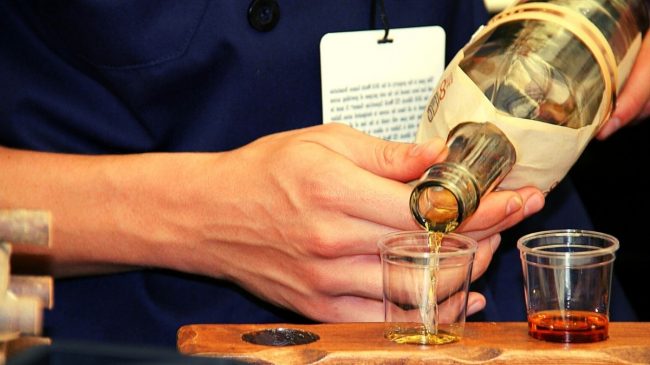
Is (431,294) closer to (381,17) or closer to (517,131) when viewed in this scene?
(517,131)

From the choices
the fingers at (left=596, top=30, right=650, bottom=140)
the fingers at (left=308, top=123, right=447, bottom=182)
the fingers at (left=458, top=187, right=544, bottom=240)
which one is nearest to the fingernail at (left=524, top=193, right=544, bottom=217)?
the fingers at (left=458, top=187, right=544, bottom=240)

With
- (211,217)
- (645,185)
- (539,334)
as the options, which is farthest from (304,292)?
(645,185)

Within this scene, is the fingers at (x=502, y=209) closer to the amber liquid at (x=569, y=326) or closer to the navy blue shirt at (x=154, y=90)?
the amber liquid at (x=569, y=326)

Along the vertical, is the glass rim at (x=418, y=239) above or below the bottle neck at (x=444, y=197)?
below

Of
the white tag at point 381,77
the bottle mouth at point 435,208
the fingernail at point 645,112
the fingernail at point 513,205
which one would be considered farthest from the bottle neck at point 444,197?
the fingernail at point 645,112

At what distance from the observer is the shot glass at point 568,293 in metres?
0.88

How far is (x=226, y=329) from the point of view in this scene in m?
0.91

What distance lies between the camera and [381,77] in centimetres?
119

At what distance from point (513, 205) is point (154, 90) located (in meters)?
0.39

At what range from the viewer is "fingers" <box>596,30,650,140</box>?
1166 millimetres

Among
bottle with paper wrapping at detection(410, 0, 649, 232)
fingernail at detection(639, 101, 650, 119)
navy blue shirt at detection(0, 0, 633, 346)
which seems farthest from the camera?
fingernail at detection(639, 101, 650, 119)

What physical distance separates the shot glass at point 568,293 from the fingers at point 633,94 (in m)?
0.32

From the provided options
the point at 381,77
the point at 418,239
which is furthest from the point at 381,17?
the point at 418,239

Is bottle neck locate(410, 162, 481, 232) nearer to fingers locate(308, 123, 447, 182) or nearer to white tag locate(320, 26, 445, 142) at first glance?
fingers locate(308, 123, 447, 182)
